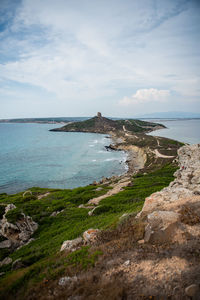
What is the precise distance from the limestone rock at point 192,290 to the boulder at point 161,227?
3.06 meters

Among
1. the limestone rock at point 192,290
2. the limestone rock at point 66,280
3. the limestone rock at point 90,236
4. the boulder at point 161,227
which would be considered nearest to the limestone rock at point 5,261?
the limestone rock at point 90,236

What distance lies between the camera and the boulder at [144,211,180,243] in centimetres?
894

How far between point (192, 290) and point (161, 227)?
3720 millimetres

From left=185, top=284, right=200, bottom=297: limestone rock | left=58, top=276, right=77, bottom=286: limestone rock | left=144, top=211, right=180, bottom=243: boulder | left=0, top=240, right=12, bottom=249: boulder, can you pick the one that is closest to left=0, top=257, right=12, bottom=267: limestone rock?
left=0, top=240, right=12, bottom=249: boulder

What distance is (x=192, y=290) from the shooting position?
5.62 meters

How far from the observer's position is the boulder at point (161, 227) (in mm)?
8938

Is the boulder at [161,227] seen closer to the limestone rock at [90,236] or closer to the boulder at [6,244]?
the limestone rock at [90,236]

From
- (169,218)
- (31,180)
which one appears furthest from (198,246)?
(31,180)

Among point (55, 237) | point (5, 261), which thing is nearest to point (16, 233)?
point (5, 261)

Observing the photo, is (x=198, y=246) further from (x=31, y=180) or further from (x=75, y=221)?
(x=31, y=180)

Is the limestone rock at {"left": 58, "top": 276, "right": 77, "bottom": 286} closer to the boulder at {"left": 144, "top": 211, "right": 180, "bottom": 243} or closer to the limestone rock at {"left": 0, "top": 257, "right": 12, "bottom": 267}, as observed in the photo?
the boulder at {"left": 144, "top": 211, "right": 180, "bottom": 243}

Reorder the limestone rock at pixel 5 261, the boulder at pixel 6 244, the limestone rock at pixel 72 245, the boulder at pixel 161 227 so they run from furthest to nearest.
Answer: the boulder at pixel 6 244
the limestone rock at pixel 5 261
the limestone rock at pixel 72 245
the boulder at pixel 161 227

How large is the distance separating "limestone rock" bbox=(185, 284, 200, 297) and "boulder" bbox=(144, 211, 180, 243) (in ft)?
10.0

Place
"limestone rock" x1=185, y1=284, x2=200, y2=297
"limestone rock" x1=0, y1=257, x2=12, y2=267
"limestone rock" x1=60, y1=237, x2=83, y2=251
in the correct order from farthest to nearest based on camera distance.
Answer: "limestone rock" x1=0, y1=257, x2=12, y2=267, "limestone rock" x1=60, y1=237, x2=83, y2=251, "limestone rock" x1=185, y1=284, x2=200, y2=297
